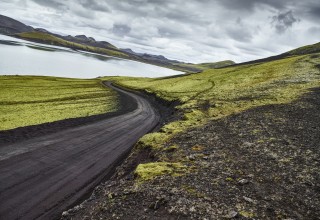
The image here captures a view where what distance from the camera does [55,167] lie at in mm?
22406

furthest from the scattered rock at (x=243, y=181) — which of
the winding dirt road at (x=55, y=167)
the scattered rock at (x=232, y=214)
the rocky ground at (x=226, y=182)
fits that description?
the winding dirt road at (x=55, y=167)

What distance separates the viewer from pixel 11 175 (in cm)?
1980

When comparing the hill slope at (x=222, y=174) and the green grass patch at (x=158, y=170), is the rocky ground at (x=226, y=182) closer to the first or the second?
the hill slope at (x=222, y=174)

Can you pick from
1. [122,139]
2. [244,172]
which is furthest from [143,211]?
[122,139]

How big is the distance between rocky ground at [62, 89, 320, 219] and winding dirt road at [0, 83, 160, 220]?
1701mm

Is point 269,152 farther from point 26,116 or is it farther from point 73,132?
point 26,116

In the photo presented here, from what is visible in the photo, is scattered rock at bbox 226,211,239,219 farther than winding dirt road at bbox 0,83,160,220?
No

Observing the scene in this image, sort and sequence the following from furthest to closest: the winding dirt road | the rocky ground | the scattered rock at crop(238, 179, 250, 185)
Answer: the scattered rock at crop(238, 179, 250, 185) → the winding dirt road → the rocky ground

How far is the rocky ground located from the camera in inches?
580

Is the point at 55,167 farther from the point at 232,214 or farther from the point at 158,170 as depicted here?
the point at 232,214

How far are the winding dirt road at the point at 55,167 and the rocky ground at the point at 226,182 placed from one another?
170 centimetres

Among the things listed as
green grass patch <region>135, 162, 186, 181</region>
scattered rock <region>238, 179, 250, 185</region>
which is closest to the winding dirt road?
green grass patch <region>135, 162, 186, 181</region>

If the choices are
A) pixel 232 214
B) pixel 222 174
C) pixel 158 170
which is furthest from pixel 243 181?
pixel 158 170

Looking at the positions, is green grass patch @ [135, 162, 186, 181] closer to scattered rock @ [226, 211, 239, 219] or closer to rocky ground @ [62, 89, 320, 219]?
rocky ground @ [62, 89, 320, 219]
